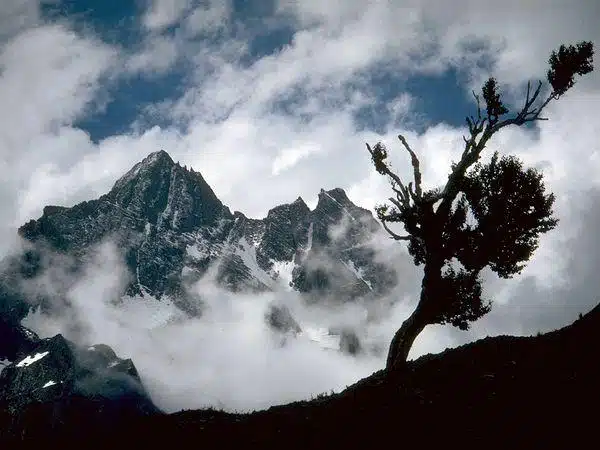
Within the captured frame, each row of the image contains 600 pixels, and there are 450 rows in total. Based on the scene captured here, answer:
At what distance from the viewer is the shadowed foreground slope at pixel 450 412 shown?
1191cm

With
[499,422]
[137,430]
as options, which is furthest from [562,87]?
[137,430]

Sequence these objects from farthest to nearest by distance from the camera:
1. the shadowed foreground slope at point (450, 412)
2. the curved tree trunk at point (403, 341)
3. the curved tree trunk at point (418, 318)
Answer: the curved tree trunk at point (418, 318), the curved tree trunk at point (403, 341), the shadowed foreground slope at point (450, 412)

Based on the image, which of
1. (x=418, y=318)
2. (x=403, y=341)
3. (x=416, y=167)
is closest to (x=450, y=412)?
(x=403, y=341)

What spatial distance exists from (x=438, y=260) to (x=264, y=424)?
12.4m

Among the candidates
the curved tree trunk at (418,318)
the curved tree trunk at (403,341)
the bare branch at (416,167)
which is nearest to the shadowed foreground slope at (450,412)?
the curved tree trunk at (403,341)

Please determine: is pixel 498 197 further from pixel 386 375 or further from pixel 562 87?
pixel 386 375

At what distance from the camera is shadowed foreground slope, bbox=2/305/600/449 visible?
11.9 m

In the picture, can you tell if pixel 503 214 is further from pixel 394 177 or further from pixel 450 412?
pixel 450 412

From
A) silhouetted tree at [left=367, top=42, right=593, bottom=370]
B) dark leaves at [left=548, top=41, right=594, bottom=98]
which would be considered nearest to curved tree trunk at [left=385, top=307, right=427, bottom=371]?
silhouetted tree at [left=367, top=42, right=593, bottom=370]

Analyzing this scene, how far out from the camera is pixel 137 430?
663 inches

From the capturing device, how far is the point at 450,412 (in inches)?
543

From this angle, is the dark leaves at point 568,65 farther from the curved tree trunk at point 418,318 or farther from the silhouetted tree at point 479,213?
the curved tree trunk at point 418,318

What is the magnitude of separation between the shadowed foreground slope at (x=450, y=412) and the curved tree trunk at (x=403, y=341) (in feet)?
8.57

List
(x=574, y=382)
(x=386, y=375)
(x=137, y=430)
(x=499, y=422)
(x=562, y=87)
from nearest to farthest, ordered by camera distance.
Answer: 1. (x=499, y=422)
2. (x=574, y=382)
3. (x=137, y=430)
4. (x=386, y=375)
5. (x=562, y=87)
